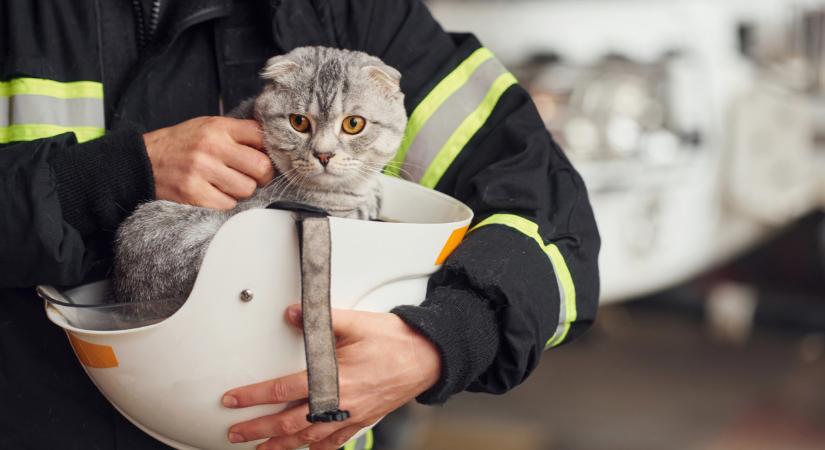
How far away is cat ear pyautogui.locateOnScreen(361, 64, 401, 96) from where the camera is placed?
1078mm

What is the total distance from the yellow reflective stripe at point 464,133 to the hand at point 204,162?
22 centimetres

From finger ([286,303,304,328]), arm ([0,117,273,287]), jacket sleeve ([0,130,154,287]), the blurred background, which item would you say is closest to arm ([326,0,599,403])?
finger ([286,303,304,328])

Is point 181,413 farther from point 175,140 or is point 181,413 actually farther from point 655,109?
point 655,109

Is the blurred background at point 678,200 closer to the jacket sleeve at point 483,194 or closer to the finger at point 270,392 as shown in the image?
the jacket sleeve at point 483,194

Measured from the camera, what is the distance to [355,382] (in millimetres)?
887

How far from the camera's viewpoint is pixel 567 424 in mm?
2785

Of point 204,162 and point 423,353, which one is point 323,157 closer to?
point 204,162

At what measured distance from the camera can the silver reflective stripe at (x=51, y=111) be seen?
101cm

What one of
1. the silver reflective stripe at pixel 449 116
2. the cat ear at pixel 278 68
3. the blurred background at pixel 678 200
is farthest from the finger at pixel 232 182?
the blurred background at pixel 678 200

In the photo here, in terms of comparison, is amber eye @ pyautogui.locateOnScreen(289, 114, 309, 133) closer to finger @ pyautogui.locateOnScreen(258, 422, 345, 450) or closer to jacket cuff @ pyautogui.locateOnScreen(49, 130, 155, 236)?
jacket cuff @ pyautogui.locateOnScreen(49, 130, 155, 236)

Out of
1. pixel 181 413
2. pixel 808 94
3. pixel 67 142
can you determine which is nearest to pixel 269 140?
pixel 67 142

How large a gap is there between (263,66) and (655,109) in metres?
1.76

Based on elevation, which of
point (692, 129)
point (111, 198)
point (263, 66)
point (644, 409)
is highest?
point (263, 66)

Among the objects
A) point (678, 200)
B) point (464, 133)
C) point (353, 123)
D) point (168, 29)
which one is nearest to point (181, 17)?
point (168, 29)
